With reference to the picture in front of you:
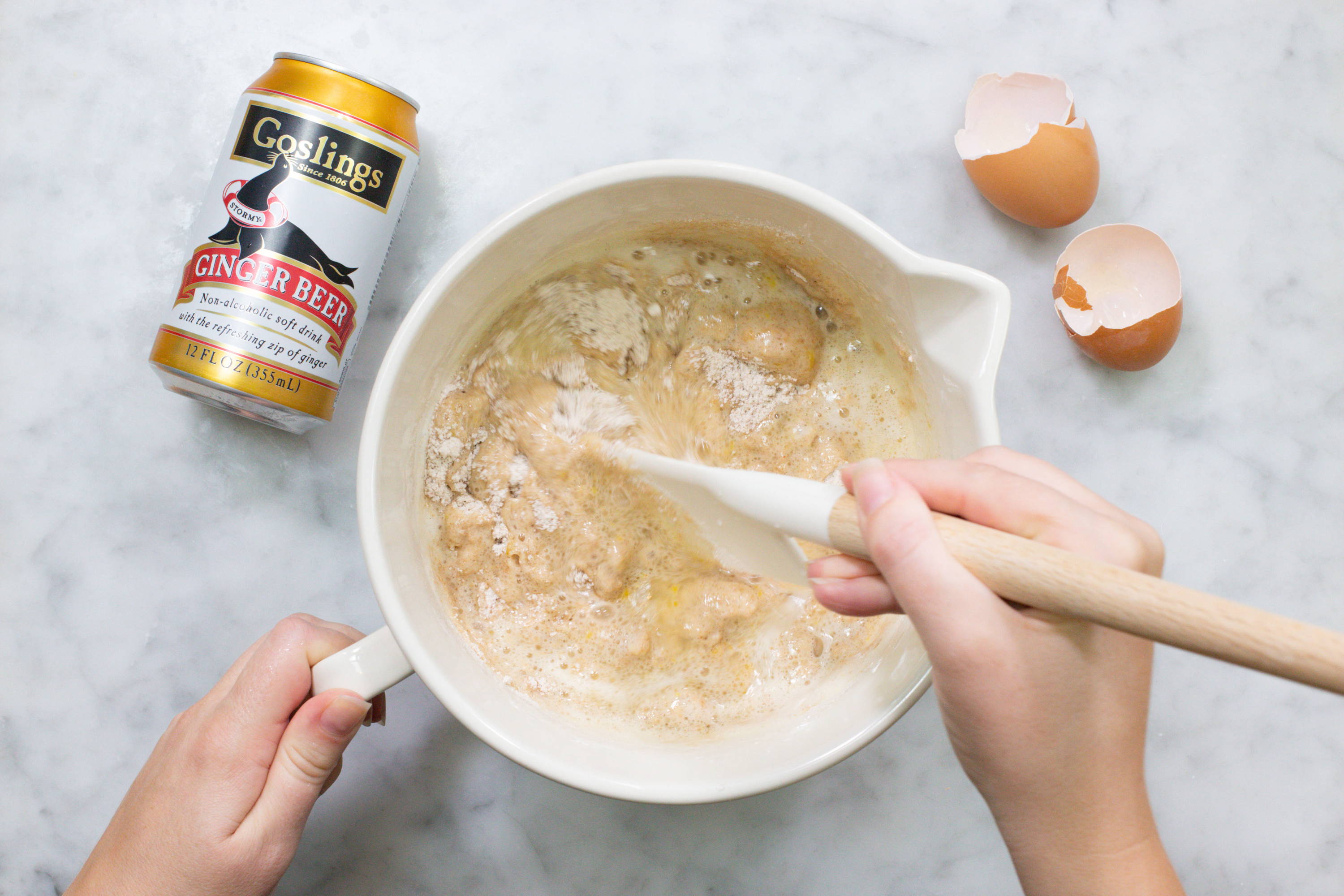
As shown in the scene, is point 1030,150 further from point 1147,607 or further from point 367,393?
point 367,393

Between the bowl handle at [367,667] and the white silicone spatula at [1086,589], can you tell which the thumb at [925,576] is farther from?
the bowl handle at [367,667]

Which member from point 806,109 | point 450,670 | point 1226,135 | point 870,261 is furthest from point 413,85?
point 1226,135

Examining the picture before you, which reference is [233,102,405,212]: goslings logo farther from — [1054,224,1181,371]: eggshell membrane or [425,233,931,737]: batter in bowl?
[1054,224,1181,371]: eggshell membrane

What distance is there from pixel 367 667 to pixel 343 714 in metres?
A: 0.05

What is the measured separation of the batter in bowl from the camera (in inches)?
40.2

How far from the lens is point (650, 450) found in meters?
1.05

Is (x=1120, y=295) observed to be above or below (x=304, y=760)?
above

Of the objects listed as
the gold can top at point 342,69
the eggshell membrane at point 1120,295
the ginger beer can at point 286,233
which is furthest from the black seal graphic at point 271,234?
the eggshell membrane at point 1120,295

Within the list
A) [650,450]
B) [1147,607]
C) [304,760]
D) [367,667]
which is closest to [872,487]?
[1147,607]

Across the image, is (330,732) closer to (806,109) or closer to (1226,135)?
(806,109)

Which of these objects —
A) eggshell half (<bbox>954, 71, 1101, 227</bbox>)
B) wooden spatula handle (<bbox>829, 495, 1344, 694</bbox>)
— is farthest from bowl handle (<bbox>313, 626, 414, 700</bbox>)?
eggshell half (<bbox>954, 71, 1101, 227</bbox>)

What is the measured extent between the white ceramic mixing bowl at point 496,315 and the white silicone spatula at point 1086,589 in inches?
8.4

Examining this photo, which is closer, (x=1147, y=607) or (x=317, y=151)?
(x=1147, y=607)

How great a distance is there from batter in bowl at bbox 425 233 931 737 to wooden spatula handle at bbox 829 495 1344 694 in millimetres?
411
